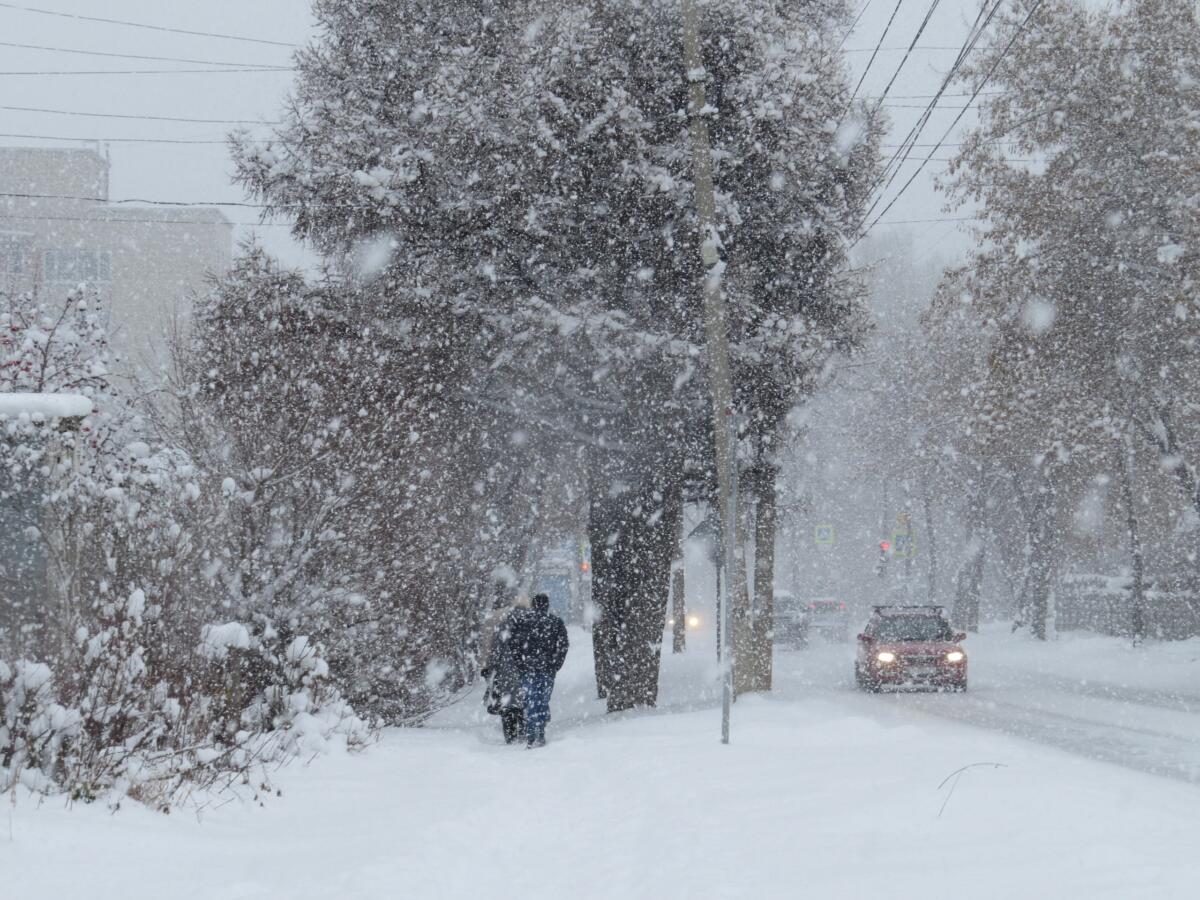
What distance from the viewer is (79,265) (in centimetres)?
5975

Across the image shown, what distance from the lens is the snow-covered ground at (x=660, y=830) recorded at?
5121 mm

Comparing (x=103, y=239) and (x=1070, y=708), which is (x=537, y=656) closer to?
(x=1070, y=708)

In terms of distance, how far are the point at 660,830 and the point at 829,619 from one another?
4078 centimetres

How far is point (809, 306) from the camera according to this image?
1681cm

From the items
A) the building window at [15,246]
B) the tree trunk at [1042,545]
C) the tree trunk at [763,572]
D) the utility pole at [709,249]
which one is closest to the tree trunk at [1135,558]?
the tree trunk at [1042,545]

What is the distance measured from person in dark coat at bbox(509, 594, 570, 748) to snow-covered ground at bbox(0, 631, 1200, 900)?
4.54 feet

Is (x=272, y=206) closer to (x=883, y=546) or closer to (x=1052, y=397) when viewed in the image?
(x=1052, y=397)

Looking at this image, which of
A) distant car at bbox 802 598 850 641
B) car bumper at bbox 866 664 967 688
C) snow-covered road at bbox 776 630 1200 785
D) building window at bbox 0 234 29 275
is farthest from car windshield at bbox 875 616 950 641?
building window at bbox 0 234 29 275

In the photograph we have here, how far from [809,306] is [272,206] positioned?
7.70 meters

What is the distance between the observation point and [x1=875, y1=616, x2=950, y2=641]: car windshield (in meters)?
21.8

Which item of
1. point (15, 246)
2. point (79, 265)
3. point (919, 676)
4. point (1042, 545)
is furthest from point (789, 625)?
point (79, 265)

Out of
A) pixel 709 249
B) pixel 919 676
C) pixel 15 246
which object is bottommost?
pixel 919 676

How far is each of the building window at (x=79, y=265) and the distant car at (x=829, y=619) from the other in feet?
127

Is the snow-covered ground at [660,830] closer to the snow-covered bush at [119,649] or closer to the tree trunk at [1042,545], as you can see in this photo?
the snow-covered bush at [119,649]
